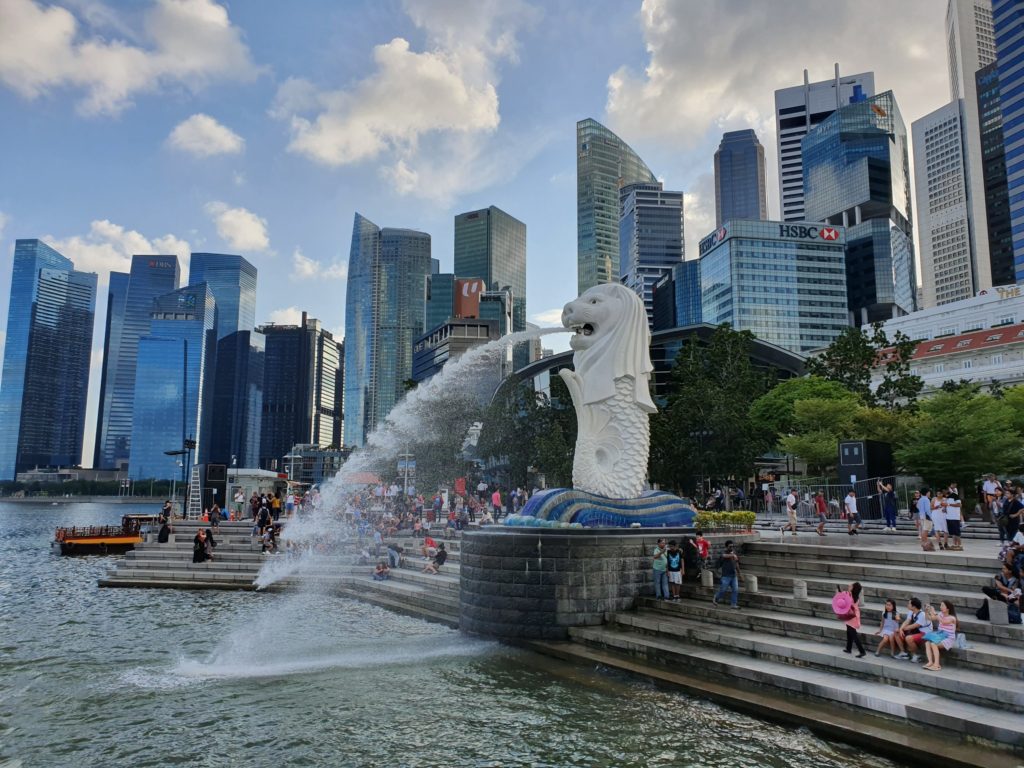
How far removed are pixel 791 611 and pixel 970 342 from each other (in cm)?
6462

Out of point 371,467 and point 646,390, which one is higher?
point 646,390

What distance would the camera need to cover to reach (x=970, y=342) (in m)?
66.2

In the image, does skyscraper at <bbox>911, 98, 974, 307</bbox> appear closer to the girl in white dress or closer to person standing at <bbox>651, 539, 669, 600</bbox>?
the girl in white dress

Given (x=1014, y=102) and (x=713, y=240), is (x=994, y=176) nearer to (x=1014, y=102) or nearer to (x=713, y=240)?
(x=1014, y=102)

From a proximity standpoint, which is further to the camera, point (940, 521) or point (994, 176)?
point (994, 176)

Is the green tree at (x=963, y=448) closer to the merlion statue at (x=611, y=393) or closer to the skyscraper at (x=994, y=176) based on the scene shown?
the merlion statue at (x=611, y=393)

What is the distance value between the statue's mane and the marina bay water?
740cm

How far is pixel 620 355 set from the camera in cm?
1945

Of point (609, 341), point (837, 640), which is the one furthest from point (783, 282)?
point (837, 640)

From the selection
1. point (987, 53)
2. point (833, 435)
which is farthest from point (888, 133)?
point (833, 435)

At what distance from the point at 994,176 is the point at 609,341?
592ft

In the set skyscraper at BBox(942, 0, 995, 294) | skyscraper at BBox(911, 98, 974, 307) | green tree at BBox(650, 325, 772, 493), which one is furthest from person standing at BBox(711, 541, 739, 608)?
skyscraper at BBox(911, 98, 974, 307)

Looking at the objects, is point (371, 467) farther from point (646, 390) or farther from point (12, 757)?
point (12, 757)

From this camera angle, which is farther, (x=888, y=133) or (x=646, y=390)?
(x=888, y=133)
